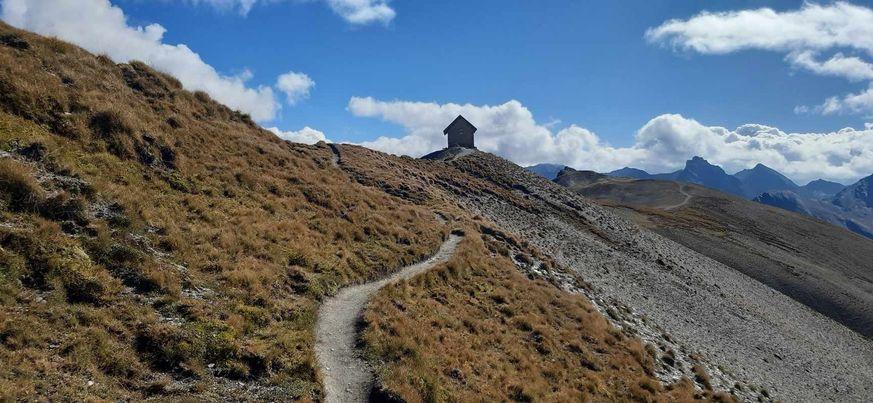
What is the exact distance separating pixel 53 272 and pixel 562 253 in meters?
39.2

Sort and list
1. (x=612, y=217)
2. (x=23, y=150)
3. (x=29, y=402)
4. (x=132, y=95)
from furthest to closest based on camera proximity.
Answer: (x=612, y=217)
(x=132, y=95)
(x=23, y=150)
(x=29, y=402)

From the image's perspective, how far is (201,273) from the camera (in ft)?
59.3

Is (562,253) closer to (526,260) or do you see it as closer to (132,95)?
(526,260)

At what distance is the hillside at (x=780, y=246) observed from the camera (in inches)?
2943

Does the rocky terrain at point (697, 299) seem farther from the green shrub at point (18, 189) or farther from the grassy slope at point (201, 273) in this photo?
the green shrub at point (18, 189)

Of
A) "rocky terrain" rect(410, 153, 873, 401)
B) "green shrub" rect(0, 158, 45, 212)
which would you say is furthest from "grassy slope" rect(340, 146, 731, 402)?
"green shrub" rect(0, 158, 45, 212)

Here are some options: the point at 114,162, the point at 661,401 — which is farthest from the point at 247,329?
the point at 661,401

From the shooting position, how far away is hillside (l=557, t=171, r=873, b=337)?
74750mm

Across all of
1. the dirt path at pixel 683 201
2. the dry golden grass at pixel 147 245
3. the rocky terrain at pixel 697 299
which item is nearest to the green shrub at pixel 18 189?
the dry golden grass at pixel 147 245

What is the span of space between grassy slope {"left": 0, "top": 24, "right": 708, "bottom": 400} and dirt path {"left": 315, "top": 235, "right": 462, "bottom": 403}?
2.13 feet

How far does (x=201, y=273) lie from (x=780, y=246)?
13058 cm

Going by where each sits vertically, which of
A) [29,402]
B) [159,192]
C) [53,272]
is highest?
[159,192]

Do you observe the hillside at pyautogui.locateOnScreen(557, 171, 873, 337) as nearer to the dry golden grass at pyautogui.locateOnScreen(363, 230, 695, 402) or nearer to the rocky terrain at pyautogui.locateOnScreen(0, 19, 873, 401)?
the rocky terrain at pyautogui.locateOnScreen(0, 19, 873, 401)

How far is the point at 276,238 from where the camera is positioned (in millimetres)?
23703
